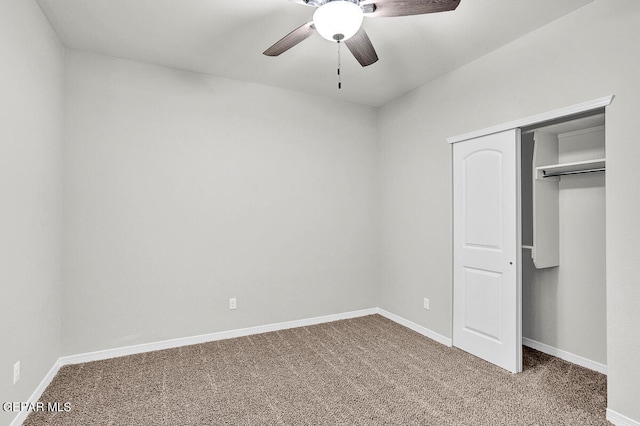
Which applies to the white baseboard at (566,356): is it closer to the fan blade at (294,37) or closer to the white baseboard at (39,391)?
the fan blade at (294,37)

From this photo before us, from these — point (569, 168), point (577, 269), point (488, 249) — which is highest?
point (569, 168)

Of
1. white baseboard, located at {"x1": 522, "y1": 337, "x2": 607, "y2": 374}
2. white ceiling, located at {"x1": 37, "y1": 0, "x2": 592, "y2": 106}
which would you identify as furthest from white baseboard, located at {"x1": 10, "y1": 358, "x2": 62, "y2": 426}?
white baseboard, located at {"x1": 522, "y1": 337, "x2": 607, "y2": 374}

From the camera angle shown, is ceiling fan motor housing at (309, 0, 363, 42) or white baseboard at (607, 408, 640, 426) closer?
ceiling fan motor housing at (309, 0, 363, 42)

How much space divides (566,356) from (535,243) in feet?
3.41

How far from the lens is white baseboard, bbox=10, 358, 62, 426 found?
212 cm

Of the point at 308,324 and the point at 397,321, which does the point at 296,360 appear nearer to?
the point at 308,324

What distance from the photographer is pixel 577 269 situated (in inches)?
122

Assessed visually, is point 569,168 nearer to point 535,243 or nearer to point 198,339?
point 535,243

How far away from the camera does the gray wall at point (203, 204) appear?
3107 millimetres

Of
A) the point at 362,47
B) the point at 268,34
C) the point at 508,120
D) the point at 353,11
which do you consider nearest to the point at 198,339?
the point at 268,34

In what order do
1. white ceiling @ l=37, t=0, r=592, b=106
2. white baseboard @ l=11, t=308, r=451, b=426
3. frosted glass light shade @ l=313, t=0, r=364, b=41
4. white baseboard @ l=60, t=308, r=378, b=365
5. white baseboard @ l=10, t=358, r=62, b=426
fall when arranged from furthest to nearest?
white baseboard @ l=60, t=308, r=378, b=365 < white baseboard @ l=11, t=308, r=451, b=426 < white ceiling @ l=37, t=0, r=592, b=106 < white baseboard @ l=10, t=358, r=62, b=426 < frosted glass light shade @ l=313, t=0, r=364, b=41

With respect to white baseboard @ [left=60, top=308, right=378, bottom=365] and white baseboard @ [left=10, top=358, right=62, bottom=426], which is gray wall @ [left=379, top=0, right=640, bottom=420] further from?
white baseboard @ [left=10, top=358, right=62, bottom=426]

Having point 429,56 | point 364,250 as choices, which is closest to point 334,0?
point 429,56

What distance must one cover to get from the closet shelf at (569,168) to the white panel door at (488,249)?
16.0 inches
